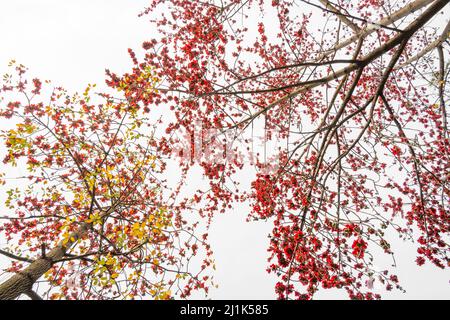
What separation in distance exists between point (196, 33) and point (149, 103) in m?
1.98

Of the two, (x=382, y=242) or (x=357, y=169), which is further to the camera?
(x=357, y=169)

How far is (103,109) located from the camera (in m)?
4.16

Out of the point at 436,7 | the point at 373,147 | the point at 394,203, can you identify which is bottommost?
the point at 394,203

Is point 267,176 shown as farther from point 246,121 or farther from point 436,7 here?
point 436,7

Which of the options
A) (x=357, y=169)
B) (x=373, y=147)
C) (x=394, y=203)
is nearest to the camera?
(x=373, y=147)

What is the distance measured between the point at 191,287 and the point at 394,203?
494 cm

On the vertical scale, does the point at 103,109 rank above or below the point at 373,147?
above

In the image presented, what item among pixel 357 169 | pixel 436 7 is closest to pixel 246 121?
pixel 436 7

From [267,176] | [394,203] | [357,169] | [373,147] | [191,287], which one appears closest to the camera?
[267,176]
